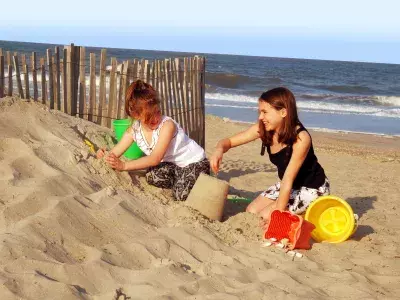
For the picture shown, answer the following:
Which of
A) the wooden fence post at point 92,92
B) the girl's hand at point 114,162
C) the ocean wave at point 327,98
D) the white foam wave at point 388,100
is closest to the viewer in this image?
the girl's hand at point 114,162

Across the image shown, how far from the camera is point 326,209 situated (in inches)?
191

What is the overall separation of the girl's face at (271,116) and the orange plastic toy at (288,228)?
696 millimetres

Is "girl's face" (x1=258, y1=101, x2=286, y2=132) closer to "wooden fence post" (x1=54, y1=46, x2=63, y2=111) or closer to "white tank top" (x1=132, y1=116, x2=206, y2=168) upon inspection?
"white tank top" (x1=132, y1=116, x2=206, y2=168)

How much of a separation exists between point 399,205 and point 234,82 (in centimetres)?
2415

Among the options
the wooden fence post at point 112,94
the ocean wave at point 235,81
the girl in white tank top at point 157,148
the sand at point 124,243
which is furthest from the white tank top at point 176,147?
the ocean wave at point 235,81

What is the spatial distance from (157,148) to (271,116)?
0.95m

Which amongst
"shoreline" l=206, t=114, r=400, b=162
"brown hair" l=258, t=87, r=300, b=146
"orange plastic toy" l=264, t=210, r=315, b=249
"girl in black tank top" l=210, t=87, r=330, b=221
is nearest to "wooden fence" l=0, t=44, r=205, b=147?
"girl in black tank top" l=210, t=87, r=330, b=221

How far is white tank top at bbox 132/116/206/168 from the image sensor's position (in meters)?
5.10

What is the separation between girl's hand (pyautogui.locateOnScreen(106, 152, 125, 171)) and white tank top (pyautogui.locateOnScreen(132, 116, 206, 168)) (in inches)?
11.8

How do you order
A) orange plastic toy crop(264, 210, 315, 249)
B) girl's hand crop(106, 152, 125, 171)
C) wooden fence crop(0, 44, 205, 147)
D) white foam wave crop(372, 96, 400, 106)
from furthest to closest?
white foam wave crop(372, 96, 400, 106), wooden fence crop(0, 44, 205, 147), girl's hand crop(106, 152, 125, 171), orange plastic toy crop(264, 210, 315, 249)

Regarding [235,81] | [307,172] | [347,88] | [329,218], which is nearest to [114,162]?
[307,172]

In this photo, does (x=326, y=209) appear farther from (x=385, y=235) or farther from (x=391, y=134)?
(x=391, y=134)

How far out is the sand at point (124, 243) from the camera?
10.3 ft

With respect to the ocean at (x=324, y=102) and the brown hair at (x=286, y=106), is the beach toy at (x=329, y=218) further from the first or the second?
the ocean at (x=324, y=102)
